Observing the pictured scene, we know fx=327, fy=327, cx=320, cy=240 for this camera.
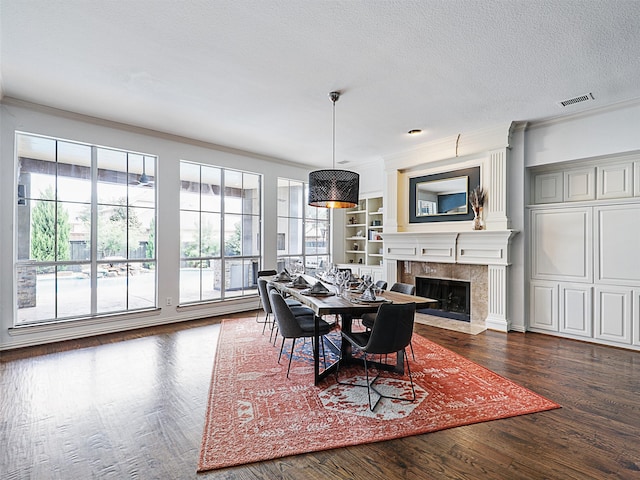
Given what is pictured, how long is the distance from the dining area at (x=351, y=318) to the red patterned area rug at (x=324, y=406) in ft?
0.44

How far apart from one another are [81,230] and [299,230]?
388cm

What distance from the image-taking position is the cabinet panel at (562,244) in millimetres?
4402

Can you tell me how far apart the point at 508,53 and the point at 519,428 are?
309 centimetres

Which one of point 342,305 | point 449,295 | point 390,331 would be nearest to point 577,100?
point 449,295

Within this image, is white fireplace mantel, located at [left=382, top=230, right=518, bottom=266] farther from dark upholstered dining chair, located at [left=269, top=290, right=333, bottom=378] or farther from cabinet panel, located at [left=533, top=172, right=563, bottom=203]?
dark upholstered dining chair, located at [left=269, top=290, right=333, bottom=378]

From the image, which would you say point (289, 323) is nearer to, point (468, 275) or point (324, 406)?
point (324, 406)

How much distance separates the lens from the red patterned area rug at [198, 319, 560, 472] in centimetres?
212

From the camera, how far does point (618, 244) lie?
13.7 feet

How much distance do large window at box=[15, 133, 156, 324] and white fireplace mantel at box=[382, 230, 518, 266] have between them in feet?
13.9

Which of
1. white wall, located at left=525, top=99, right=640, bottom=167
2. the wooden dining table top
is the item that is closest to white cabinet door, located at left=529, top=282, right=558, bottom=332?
white wall, located at left=525, top=99, right=640, bottom=167

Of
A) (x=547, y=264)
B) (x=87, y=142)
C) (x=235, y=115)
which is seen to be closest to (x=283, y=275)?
(x=235, y=115)

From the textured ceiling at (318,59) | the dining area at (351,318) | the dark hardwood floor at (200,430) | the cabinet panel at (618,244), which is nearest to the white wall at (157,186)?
the textured ceiling at (318,59)

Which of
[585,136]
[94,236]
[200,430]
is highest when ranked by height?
[585,136]

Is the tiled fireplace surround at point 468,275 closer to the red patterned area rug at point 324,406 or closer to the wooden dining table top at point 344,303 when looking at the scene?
the red patterned area rug at point 324,406
